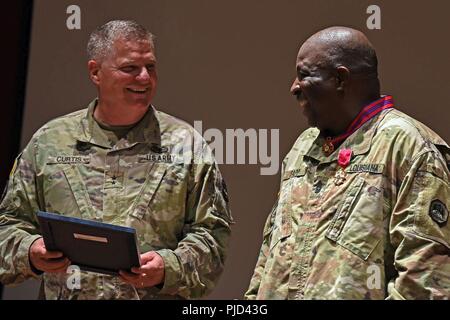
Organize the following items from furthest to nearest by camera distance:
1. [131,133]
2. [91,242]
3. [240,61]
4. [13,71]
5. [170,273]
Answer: [13,71] → [240,61] → [131,133] → [170,273] → [91,242]

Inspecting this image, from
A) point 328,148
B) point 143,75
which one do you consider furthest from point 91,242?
point 328,148

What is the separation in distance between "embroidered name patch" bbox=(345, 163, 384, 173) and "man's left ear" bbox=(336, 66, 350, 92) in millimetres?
261

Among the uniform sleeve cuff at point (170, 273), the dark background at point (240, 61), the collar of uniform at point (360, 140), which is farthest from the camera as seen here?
the dark background at point (240, 61)

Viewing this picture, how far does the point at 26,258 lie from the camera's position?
3701 mm

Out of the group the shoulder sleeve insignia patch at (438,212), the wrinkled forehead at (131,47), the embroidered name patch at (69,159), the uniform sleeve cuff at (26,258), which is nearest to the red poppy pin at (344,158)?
the shoulder sleeve insignia patch at (438,212)

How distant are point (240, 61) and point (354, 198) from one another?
4.97ft

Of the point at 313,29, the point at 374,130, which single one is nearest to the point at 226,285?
the point at 313,29

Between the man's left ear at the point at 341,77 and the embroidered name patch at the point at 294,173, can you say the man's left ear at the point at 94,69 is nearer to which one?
the embroidered name patch at the point at 294,173

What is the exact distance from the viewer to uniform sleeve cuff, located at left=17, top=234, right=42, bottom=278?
370 cm

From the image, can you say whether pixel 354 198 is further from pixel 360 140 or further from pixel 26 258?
pixel 26 258

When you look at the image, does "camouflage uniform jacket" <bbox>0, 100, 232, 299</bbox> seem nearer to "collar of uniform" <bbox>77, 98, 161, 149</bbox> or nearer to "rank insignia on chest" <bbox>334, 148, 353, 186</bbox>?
"collar of uniform" <bbox>77, 98, 161, 149</bbox>

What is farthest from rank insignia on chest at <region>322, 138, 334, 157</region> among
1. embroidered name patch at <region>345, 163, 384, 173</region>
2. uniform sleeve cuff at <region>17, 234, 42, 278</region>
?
uniform sleeve cuff at <region>17, 234, 42, 278</region>

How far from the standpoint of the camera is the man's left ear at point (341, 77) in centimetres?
338

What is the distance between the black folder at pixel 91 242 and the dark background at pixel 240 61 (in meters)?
1.11
